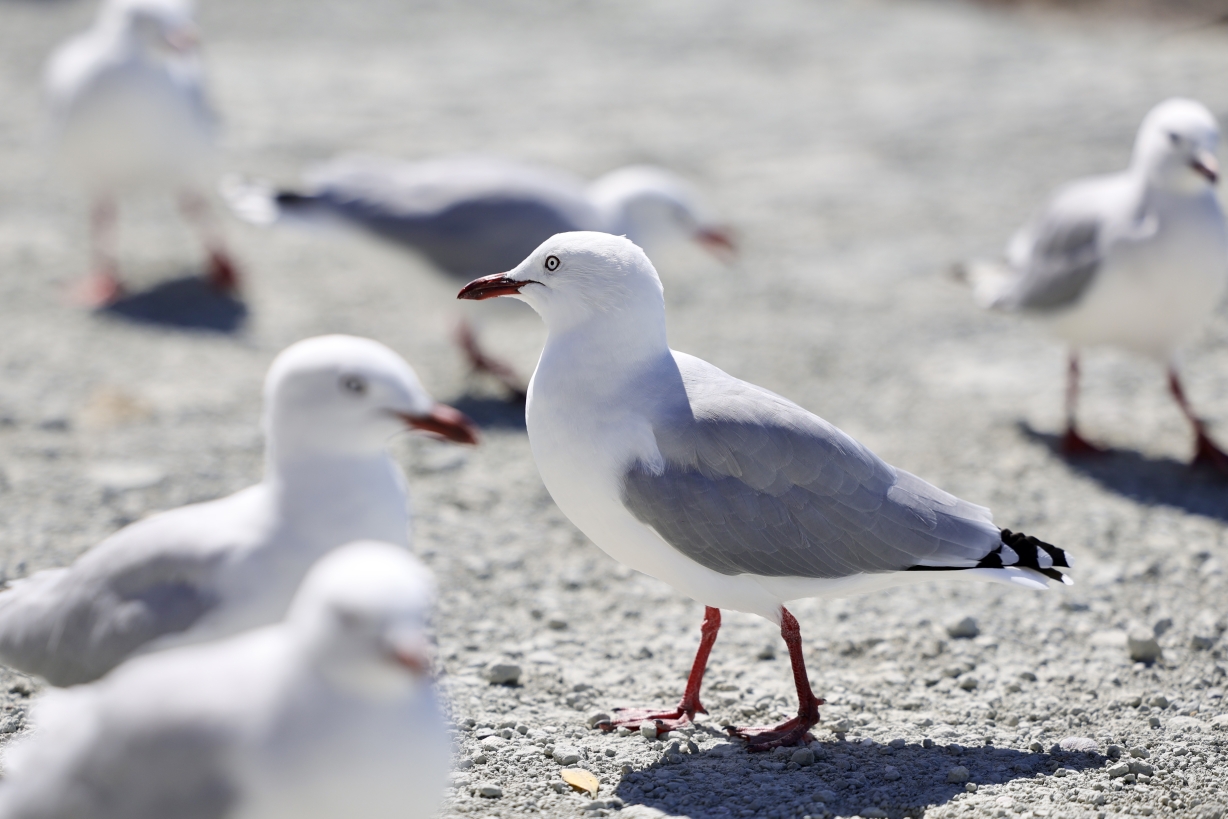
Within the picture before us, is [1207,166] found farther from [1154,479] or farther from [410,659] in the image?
[410,659]

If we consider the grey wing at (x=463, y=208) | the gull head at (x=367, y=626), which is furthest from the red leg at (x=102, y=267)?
the gull head at (x=367, y=626)

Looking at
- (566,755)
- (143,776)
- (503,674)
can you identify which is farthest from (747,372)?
(143,776)

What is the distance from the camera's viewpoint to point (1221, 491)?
561 cm

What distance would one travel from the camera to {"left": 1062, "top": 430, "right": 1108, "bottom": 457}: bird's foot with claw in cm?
593

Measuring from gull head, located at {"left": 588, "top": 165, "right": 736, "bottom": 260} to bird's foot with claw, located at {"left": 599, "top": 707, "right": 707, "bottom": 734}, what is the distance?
3.68m

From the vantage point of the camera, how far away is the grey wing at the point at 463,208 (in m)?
6.54

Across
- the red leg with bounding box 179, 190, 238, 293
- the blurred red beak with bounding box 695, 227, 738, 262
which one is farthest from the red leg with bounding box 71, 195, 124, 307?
the blurred red beak with bounding box 695, 227, 738, 262

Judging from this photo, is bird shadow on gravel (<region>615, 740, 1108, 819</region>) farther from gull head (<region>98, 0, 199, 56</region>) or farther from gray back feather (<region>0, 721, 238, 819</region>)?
gull head (<region>98, 0, 199, 56</region>)

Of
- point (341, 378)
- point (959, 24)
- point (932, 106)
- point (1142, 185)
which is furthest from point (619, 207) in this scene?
point (959, 24)

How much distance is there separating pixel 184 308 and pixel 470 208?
6.72 ft

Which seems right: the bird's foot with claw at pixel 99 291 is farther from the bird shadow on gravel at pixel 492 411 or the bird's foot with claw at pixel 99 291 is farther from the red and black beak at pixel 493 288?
the red and black beak at pixel 493 288

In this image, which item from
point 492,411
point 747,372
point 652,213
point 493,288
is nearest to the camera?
point 493,288

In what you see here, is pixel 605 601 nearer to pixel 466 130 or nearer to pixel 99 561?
pixel 99 561

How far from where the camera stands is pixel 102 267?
768cm
